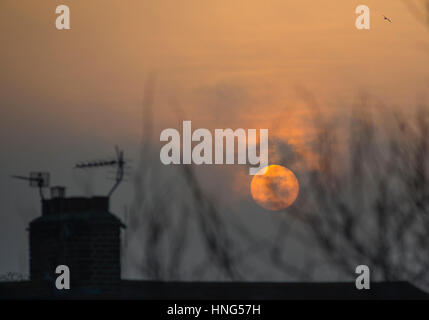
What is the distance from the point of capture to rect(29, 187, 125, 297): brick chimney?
5034 cm

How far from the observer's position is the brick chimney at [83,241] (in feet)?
165

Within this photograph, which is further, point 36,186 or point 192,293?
point 36,186

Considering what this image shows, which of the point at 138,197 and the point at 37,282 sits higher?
the point at 37,282

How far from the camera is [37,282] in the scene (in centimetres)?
4566

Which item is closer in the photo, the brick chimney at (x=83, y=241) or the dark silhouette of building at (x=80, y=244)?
the dark silhouette of building at (x=80, y=244)

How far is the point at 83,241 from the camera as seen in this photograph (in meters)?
50.7

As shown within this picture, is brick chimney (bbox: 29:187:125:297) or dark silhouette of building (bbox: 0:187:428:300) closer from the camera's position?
dark silhouette of building (bbox: 0:187:428:300)
